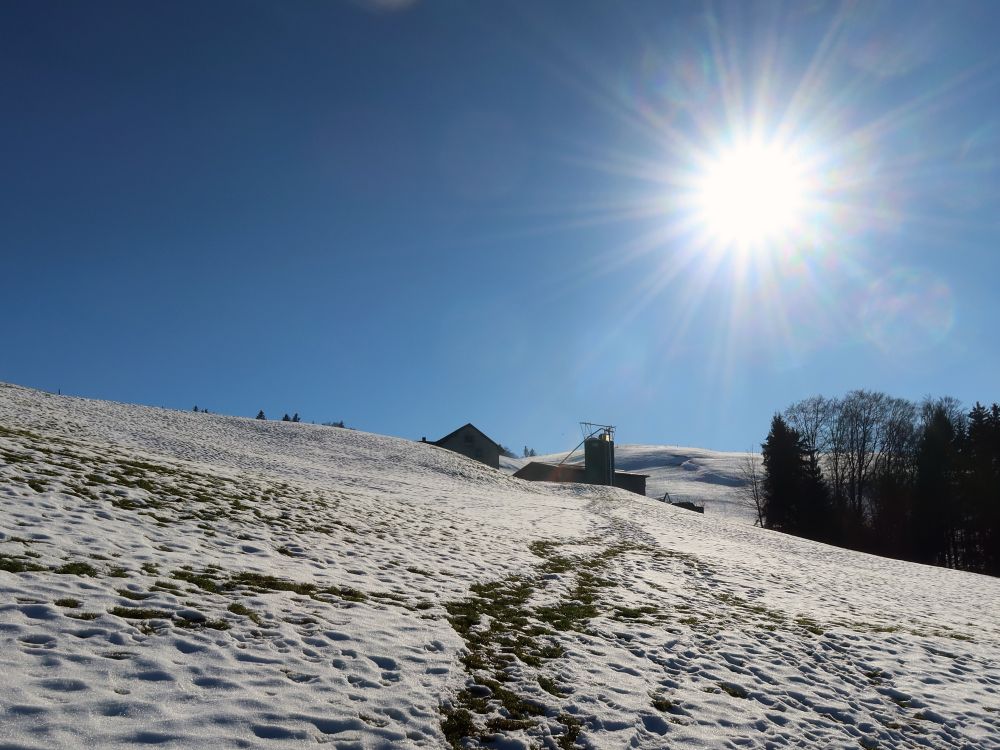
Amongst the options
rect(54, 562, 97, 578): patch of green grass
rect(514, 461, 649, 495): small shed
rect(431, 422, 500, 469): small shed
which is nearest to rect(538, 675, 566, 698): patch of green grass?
rect(54, 562, 97, 578): patch of green grass

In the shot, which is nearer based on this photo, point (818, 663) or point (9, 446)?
point (818, 663)

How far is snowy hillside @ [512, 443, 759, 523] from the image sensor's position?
99688mm

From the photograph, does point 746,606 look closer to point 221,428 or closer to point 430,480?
point 430,480

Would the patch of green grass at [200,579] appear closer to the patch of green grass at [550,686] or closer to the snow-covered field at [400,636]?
the snow-covered field at [400,636]

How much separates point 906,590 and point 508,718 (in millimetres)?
20412

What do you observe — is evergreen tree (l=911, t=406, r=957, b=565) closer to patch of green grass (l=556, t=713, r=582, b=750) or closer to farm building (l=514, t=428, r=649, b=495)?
farm building (l=514, t=428, r=649, b=495)

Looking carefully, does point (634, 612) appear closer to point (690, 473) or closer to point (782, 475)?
point (782, 475)

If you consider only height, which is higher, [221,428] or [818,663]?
[221,428]

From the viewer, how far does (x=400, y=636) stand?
743cm

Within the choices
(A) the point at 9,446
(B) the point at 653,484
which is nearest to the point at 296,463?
(A) the point at 9,446

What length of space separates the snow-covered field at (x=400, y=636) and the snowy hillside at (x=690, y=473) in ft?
252

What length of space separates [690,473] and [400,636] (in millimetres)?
137140

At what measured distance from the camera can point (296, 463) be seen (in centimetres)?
3036

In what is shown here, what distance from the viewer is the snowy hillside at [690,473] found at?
99.7 meters
